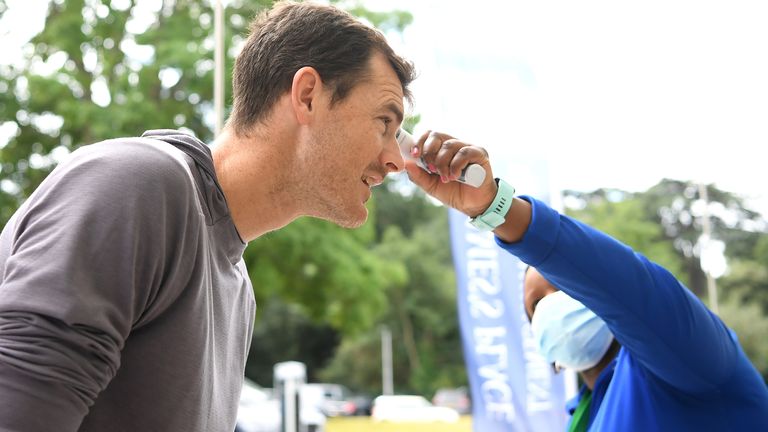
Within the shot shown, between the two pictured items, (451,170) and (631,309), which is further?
(451,170)

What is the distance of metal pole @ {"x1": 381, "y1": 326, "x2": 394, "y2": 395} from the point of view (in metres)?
39.6

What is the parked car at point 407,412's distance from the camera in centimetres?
3114

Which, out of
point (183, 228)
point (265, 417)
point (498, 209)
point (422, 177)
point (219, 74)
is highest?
point (219, 74)

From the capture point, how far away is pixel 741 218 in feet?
105

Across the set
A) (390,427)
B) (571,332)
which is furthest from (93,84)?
(390,427)

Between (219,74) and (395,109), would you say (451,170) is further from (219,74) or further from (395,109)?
(219,74)

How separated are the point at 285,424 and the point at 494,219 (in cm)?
702

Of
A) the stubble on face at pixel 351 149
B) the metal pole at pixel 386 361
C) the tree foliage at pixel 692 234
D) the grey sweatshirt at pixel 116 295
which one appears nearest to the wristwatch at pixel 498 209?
the stubble on face at pixel 351 149

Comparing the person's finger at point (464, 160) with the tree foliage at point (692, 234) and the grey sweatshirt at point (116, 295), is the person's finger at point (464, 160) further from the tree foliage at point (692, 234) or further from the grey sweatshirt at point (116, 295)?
the tree foliage at point (692, 234)

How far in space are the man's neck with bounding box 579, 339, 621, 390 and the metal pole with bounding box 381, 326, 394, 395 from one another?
37.3 m

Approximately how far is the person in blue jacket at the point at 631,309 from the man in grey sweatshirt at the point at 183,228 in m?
0.25

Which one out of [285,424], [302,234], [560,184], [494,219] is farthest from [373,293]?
[494,219]

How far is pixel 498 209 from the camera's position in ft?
6.15

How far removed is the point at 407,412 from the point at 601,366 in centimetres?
2968
